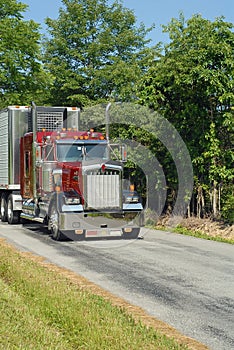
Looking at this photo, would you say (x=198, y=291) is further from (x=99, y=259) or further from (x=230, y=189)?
(x=230, y=189)

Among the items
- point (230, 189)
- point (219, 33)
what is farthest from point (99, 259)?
point (219, 33)

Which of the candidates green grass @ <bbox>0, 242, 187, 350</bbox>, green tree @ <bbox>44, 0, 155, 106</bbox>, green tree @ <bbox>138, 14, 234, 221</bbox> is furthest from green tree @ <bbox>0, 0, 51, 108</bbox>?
green grass @ <bbox>0, 242, 187, 350</bbox>

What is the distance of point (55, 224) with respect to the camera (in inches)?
602

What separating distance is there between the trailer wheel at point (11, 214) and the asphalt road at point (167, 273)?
3070mm

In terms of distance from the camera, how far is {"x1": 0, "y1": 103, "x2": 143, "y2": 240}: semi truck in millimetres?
14805

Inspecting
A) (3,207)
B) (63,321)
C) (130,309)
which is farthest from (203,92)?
(63,321)

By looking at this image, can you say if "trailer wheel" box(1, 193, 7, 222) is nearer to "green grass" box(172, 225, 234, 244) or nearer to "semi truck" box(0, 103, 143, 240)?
"semi truck" box(0, 103, 143, 240)

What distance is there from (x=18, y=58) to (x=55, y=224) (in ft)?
59.4

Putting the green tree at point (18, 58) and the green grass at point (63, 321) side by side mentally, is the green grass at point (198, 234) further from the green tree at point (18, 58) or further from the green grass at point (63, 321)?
the green tree at point (18, 58)

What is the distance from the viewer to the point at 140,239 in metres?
15.6

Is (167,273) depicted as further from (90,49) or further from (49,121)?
(90,49)

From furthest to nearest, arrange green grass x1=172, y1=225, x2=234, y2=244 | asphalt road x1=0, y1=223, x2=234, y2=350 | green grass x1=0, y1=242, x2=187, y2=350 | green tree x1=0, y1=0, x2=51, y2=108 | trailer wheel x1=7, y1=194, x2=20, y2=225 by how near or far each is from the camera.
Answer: green tree x1=0, y1=0, x2=51, y2=108
trailer wheel x1=7, y1=194, x2=20, y2=225
green grass x1=172, y1=225, x2=234, y2=244
asphalt road x1=0, y1=223, x2=234, y2=350
green grass x1=0, y1=242, x2=187, y2=350

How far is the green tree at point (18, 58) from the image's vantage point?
31.1 m

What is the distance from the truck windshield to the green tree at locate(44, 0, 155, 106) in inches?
723
